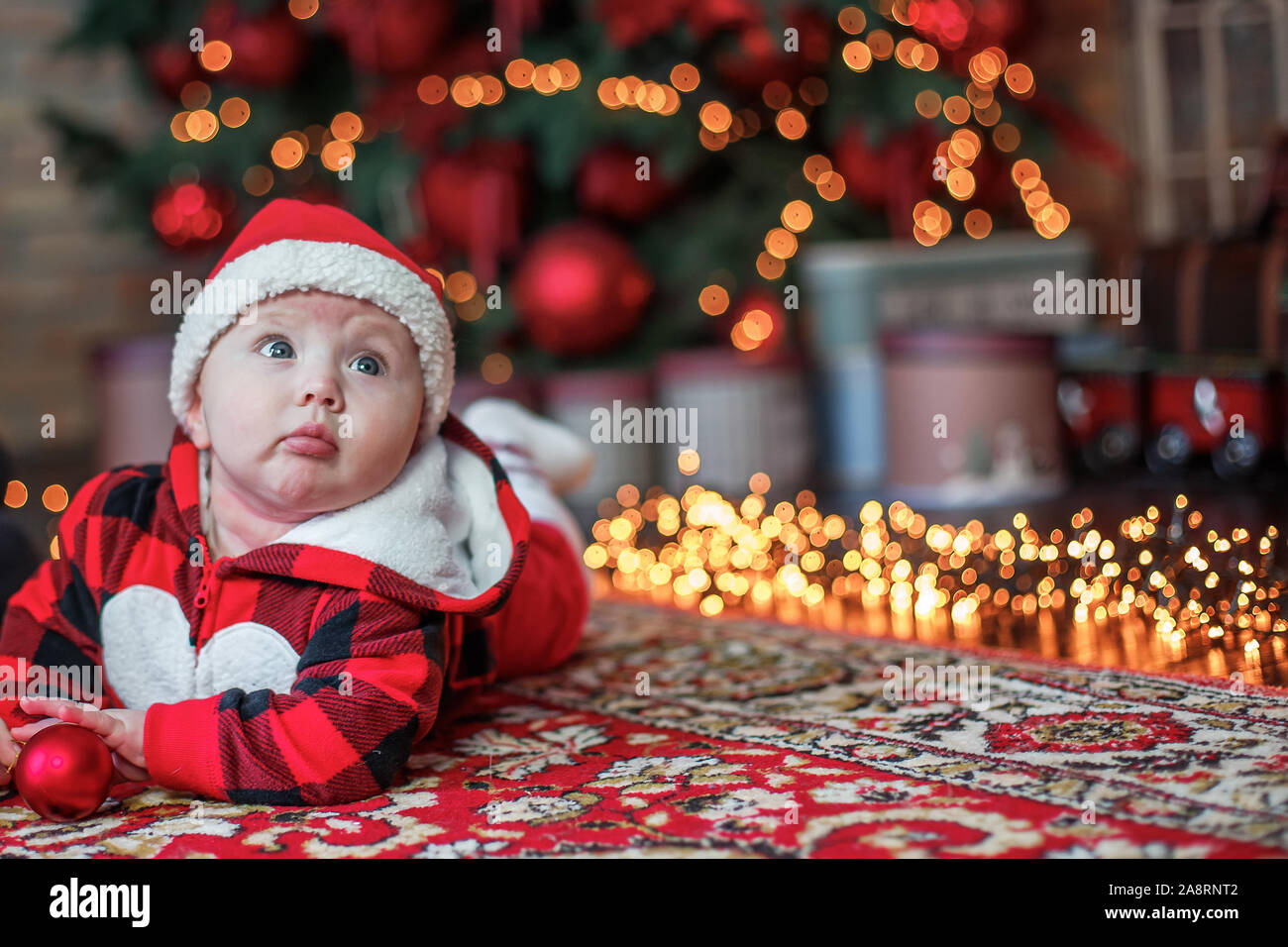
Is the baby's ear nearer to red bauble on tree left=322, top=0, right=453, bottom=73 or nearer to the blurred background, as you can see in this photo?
the blurred background

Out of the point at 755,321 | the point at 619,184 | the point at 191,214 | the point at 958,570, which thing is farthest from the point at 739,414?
the point at 191,214

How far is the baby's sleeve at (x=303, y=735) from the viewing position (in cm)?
85

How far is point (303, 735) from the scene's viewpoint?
846mm

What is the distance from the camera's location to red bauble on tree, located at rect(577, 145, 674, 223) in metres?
2.52

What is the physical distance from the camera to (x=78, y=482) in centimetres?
→ 287

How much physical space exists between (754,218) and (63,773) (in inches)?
79.5

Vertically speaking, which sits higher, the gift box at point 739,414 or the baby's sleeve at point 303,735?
the gift box at point 739,414

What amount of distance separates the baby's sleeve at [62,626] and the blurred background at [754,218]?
1.33 metres

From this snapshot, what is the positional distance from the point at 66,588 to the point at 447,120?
5.72 ft

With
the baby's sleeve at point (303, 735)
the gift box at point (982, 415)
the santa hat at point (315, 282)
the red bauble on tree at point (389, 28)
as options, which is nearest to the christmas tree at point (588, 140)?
the red bauble on tree at point (389, 28)

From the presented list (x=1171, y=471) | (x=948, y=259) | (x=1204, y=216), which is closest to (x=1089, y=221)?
(x=1204, y=216)

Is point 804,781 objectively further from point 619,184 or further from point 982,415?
point 619,184

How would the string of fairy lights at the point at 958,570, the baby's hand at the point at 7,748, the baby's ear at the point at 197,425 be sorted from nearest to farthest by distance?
the baby's hand at the point at 7,748, the baby's ear at the point at 197,425, the string of fairy lights at the point at 958,570

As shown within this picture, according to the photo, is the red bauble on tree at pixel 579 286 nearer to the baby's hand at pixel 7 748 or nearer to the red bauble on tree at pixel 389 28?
the red bauble on tree at pixel 389 28
